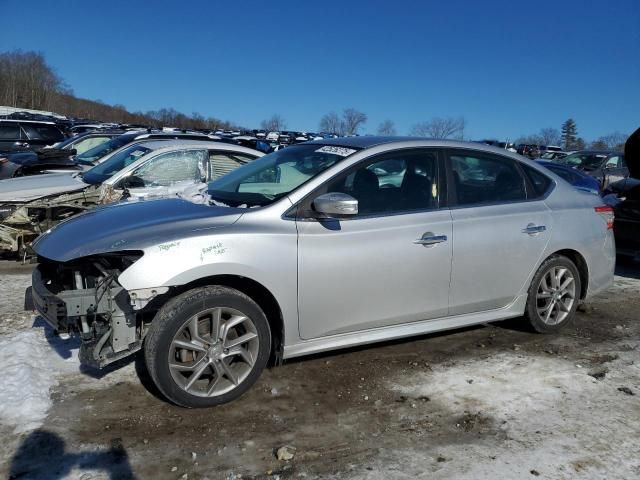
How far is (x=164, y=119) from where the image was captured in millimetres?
93688

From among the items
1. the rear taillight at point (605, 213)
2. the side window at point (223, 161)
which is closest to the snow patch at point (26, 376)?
the side window at point (223, 161)

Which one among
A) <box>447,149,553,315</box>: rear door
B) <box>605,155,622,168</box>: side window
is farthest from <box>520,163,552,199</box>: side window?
<box>605,155,622,168</box>: side window

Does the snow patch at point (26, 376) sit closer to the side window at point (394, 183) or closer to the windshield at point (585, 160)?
the side window at point (394, 183)

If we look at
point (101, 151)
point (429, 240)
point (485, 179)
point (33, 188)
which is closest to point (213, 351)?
point (429, 240)

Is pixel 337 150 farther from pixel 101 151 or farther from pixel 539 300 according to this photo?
pixel 101 151

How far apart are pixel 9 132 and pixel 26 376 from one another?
16983 millimetres

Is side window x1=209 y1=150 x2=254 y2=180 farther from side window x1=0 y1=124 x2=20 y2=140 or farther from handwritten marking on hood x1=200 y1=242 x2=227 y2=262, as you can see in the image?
side window x1=0 y1=124 x2=20 y2=140

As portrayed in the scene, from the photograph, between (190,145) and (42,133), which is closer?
(190,145)

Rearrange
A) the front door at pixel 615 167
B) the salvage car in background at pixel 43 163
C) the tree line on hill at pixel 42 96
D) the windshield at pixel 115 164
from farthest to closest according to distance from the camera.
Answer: the tree line on hill at pixel 42 96
the front door at pixel 615 167
the salvage car in background at pixel 43 163
the windshield at pixel 115 164

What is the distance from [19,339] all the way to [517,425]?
12.6 feet

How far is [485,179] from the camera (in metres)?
4.66

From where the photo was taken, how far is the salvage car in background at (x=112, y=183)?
6.87 m

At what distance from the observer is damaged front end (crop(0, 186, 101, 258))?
6805mm

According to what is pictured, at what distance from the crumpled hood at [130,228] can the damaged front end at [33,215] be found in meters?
3.13
